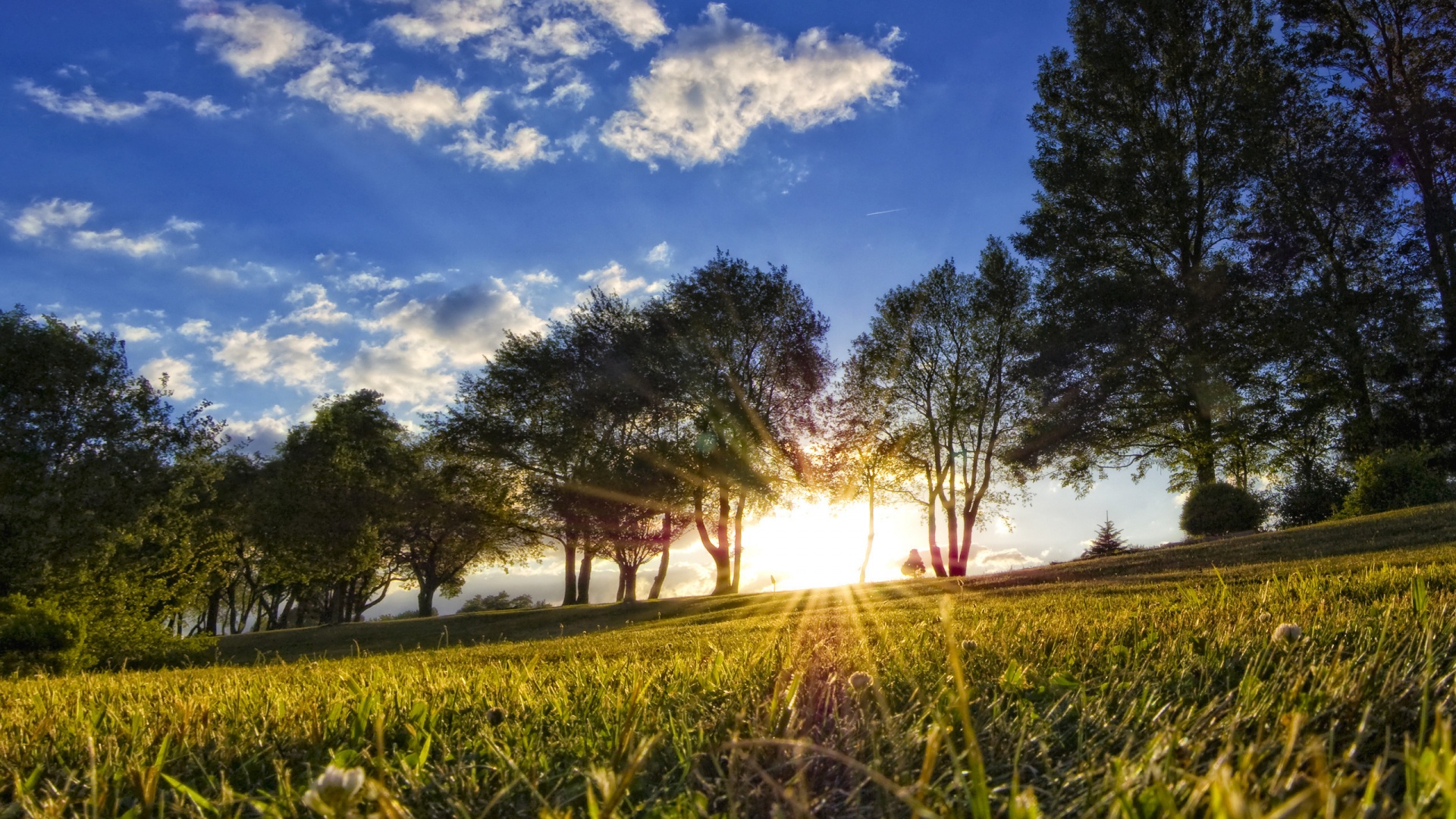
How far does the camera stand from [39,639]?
38.9 ft

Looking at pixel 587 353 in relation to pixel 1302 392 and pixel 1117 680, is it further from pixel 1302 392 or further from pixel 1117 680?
pixel 1117 680

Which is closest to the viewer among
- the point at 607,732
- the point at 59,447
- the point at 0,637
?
the point at 607,732

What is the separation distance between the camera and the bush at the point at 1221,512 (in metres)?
23.4

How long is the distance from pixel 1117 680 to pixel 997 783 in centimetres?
86

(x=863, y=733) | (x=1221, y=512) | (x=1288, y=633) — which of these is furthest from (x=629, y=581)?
(x=863, y=733)

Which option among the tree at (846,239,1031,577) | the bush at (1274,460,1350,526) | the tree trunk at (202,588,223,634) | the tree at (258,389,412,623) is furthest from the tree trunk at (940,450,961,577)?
the tree trunk at (202,588,223,634)

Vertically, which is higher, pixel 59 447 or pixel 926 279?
pixel 926 279

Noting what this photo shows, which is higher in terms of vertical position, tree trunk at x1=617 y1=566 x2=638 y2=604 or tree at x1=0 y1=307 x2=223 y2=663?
tree at x1=0 y1=307 x2=223 y2=663

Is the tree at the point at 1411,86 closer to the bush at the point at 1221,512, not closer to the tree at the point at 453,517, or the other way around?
the bush at the point at 1221,512

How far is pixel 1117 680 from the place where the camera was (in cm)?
203

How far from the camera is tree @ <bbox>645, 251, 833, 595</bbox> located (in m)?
31.5

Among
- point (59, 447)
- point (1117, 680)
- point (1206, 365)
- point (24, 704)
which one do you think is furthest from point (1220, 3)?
point (59, 447)

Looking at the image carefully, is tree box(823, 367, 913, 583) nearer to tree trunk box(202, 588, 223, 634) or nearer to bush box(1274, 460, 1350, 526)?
bush box(1274, 460, 1350, 526)

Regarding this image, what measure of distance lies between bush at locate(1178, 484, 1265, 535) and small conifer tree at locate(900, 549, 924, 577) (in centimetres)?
975
